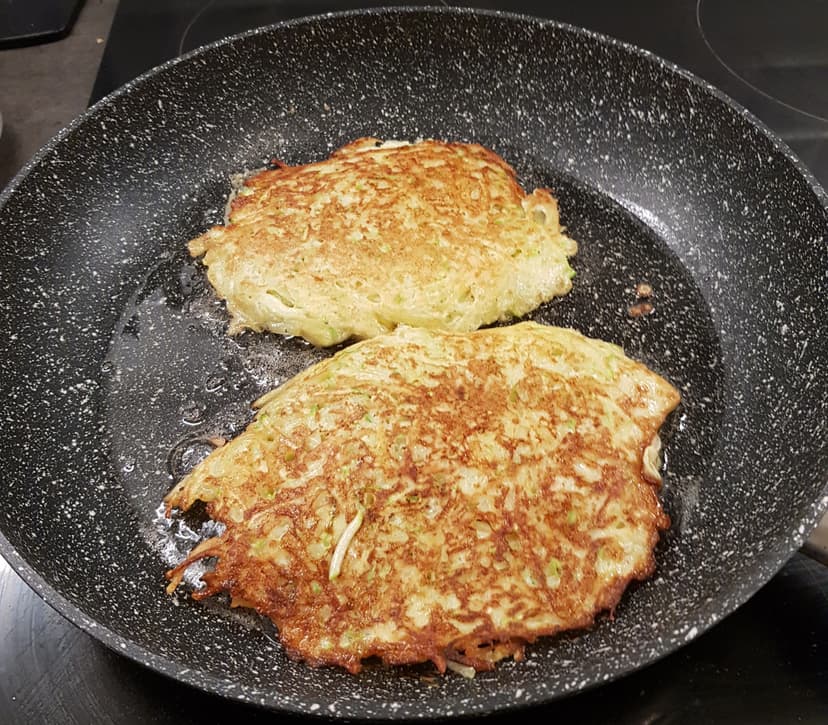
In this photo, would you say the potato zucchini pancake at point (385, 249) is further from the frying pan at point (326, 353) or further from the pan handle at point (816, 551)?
the pan handle at point (816, 551)

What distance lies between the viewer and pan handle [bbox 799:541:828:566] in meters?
1.85

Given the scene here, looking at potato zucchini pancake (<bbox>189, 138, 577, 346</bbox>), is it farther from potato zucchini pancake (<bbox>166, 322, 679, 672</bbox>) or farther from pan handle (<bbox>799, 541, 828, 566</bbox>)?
pan handle (<bbox>799, 541, 828, 566</bbox>)

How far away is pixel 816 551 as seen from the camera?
186 cm

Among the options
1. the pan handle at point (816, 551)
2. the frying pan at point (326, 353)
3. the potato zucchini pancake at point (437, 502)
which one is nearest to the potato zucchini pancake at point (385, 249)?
the frying pan at point (326, 353)

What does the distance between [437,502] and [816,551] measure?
0.93 m

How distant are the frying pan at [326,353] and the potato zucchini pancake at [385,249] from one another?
0.13 meters

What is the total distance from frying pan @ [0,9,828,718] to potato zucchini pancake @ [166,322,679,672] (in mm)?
103

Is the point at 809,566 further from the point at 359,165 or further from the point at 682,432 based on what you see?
the point at 359,165

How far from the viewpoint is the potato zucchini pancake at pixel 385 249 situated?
7.81 ft

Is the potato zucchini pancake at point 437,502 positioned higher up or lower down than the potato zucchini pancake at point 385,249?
lower down

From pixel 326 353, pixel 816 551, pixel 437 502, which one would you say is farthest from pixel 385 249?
pixel 816 551

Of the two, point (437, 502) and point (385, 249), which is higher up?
point (385, 249)

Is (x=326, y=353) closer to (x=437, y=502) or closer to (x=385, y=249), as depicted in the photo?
(x=385, y=249)

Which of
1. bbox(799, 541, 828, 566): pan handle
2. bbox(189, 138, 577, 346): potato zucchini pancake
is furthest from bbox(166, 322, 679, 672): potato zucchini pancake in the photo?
bbox(799, 541, 828, 566): pan handle
